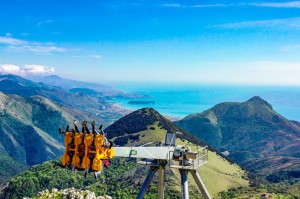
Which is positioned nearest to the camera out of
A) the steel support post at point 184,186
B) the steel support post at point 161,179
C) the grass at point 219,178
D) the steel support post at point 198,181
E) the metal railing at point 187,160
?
the steel support post at point 184,186

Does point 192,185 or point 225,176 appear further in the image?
point 225,176

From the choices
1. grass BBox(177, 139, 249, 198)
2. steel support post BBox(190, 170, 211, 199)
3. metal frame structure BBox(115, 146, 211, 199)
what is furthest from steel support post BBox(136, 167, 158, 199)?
grass BBox(177, 139, 249, 198)

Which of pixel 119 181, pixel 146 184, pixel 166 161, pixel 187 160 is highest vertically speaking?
pixel 187 160

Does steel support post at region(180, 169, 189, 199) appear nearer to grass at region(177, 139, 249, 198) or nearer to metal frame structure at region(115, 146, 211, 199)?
metal frame structure at region(115, 146, 211, 199)

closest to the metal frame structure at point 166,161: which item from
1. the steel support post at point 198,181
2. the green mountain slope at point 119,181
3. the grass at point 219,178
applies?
the steel support post at point 198,181

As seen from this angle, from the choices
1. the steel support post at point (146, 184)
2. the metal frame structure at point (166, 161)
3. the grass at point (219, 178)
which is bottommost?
the grass at point (219, 178)

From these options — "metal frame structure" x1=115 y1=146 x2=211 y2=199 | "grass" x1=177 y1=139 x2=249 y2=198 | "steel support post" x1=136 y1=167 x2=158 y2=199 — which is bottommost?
"grass" x1=177 y1=139 x2=249 y2=198

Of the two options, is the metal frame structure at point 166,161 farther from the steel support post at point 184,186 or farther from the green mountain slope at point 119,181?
the green mountain slope at point 119,181

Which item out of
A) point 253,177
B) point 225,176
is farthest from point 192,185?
point 253,177

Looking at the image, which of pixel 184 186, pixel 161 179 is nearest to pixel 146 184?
pixel 161 179

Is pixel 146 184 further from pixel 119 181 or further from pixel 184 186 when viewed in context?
pixel 119 181

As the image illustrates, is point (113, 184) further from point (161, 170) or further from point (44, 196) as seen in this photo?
point (161, 170)
